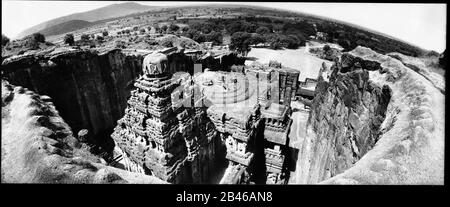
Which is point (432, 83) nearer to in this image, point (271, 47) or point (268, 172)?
point (268, 172)

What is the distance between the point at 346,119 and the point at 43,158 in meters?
17.2

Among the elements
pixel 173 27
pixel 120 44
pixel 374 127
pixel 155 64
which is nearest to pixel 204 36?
pixel 173 27

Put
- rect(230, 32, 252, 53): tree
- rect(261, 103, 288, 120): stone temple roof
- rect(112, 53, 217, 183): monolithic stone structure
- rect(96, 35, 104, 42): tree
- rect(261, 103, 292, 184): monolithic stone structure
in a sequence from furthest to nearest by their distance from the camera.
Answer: rect(230, 32, 252, 53): tree, rect(96, 35, 104, 42): tree, rect(261, 103, 288, 120): stone temple roof, rect(261, 103, 292, 184): monolithic stone structure, rect(112, 53, 217, 183): monolithic stone structure

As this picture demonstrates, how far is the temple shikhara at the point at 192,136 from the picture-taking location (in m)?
14.7

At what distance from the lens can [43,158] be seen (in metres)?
9.23

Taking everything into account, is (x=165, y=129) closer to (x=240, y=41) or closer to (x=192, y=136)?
(x=192, y=136)

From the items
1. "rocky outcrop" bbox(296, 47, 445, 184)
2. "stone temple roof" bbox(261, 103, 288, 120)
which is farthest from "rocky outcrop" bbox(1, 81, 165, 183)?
"stone temple roof" bbox(261, 103, 288, 120)

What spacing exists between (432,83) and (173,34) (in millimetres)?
39575

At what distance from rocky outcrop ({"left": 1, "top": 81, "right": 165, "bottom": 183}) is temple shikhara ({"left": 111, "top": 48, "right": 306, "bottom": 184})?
416cm

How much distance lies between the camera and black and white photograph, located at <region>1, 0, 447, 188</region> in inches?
337

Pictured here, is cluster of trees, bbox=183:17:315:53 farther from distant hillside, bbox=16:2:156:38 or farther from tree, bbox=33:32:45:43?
distant hillside, bbox=16:2:156:38

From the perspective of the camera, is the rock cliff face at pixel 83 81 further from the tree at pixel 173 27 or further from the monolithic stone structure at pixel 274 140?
the monolithic stone structure at pixel 274 140

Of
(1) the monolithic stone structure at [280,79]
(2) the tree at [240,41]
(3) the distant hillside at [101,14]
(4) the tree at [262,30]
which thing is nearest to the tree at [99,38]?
(3) the distant hillside at [101,14]
